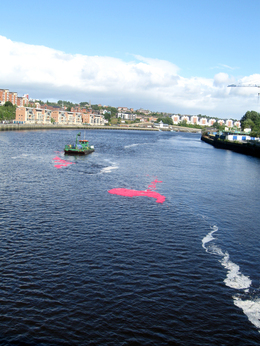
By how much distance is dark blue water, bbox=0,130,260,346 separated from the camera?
13.3 metres

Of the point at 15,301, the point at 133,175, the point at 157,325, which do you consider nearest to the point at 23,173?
the point at 133,175

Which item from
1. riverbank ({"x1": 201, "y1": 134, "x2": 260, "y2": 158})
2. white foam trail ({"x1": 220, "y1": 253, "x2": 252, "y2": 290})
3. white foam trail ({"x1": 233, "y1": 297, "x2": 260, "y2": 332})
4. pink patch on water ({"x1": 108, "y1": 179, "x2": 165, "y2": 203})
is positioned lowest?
white foam trail ({"x1": 233, "y1": 297, "x2": 260, "y2": 332})

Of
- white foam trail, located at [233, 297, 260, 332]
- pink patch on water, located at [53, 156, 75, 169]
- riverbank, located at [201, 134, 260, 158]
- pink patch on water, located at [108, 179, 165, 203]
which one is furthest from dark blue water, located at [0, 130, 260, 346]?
riverbank, located at [201, 134, 260, 158]

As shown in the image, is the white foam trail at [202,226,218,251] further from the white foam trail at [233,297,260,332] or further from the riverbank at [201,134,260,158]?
the riverbank at [201,134,260,158]

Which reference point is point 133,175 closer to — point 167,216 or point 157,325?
point 167,216

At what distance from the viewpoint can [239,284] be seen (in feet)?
56.9

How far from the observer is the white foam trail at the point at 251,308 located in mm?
14462

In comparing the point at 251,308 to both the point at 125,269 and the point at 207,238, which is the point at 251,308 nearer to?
the point at 125,269

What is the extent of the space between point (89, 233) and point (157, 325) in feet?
33.7

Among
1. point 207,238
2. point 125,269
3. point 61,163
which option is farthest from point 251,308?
point 61,163

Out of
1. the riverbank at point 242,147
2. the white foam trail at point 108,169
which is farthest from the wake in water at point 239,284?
the riverbank at point 242,147

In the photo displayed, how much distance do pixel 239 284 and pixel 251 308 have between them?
6.95 feet

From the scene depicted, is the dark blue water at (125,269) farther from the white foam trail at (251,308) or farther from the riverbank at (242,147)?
the riverbank at (242,147)

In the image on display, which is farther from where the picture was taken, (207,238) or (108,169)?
(108,169)
